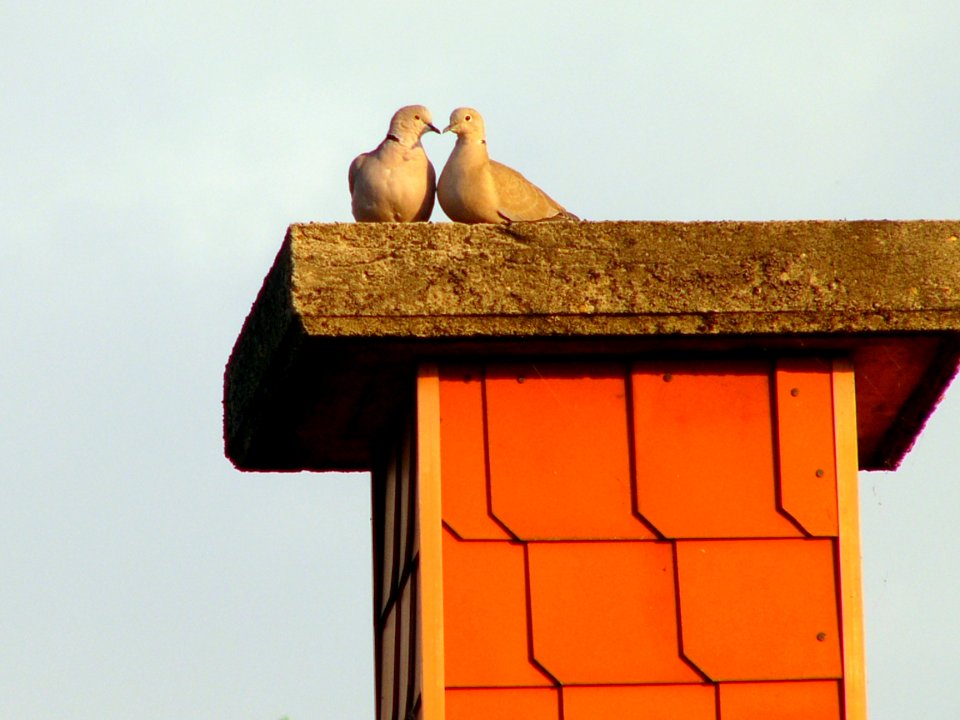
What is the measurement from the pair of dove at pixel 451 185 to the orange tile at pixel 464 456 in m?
0.59

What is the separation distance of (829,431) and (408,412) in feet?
3.90

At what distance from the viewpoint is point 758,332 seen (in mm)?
5207

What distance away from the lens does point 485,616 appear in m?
5.18

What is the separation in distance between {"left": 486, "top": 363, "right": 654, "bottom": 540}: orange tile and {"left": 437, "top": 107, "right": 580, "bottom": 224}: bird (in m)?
0.60

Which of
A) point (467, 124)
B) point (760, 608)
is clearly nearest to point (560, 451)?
point (760, 608)

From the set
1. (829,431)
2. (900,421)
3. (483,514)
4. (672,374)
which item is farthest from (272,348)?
(900,421)

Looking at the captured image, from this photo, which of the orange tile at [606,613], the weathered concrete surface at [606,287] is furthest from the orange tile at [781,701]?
the weathered concrete surface at [606,287]

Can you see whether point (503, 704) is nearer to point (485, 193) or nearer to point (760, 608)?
point (760, 608)

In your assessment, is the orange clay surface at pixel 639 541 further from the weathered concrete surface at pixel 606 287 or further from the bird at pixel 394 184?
the bird at pixel 394 184

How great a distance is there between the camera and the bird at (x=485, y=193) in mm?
5801

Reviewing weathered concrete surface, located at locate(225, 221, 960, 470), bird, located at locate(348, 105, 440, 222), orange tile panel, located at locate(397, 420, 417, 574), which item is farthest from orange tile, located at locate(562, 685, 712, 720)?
bird, located at locate(348, 105, 440, 222)

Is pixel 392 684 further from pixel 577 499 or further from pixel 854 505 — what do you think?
pixel 854 505

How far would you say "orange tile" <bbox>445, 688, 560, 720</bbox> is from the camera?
16.7ft

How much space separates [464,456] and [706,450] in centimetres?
65
